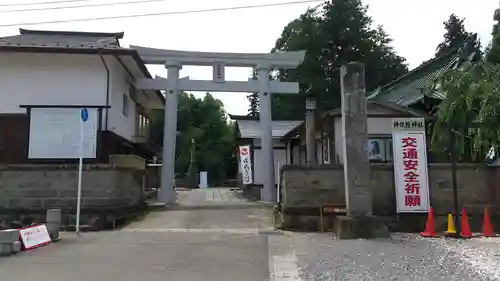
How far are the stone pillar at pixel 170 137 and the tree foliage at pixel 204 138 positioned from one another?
2878cm

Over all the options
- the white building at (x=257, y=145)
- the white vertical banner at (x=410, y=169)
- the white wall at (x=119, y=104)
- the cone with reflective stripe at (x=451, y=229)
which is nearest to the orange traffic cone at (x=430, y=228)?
the cone with reflective stripe at (x=451, y=229)

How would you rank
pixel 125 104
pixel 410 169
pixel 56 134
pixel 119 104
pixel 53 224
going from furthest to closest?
pixel 125 104 < pixel 119 104 < pixel 56 134 < pixel 410 169 < pixel 53 224

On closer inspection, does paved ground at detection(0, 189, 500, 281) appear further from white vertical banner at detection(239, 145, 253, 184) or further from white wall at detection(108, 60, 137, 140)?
white vertical banner at detection(239, 145, 253, 184)

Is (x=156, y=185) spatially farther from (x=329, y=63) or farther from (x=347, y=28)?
(x=347, y=28)

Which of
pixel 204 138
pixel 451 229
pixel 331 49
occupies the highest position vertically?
pixel 331 49

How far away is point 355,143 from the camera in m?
11.7

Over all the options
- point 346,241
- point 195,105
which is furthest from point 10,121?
point 195,105

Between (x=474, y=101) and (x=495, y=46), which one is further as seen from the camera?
(x=495, y=46)

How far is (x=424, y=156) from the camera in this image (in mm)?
12656

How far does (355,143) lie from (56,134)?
379 inches

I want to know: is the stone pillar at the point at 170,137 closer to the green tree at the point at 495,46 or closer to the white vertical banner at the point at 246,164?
the white vertical banner at the point at 246,164

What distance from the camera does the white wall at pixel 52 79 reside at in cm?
1598

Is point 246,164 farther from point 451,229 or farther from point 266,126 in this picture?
point 451,229

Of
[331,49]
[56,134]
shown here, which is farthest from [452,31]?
[56,134]
